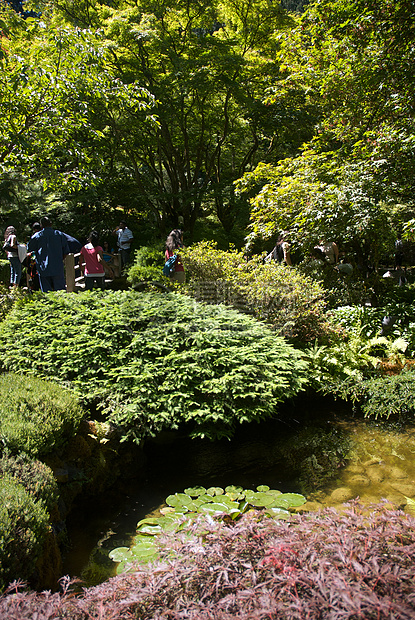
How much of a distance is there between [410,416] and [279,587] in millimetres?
4245

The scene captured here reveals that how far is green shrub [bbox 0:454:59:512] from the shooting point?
2.69 meters

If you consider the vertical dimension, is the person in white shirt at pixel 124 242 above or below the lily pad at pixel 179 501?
above

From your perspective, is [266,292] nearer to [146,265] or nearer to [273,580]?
[273,580]

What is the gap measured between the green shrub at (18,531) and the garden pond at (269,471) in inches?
28.3

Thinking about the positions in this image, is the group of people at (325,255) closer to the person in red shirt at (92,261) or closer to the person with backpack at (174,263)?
the person with backpack at (174,263)

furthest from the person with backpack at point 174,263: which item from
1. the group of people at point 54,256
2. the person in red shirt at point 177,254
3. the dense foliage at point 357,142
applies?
the dense foliage at point 357,142

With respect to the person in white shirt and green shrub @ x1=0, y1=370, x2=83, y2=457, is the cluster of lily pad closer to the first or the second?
green shrub @ x1=0, y1=370, x2=83, y2=457

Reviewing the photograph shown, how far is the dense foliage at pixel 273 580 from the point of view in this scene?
141 cm

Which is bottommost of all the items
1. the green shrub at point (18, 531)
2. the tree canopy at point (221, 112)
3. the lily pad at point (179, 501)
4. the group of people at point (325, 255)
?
the lily pad at point (179, 501)

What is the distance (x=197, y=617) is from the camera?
1435 mm

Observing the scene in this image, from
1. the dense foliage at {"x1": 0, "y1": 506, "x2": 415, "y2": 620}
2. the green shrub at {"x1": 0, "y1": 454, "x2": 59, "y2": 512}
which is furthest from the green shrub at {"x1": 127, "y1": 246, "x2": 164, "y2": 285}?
the dense foliage at {"x1": 0, "y1": 506, "x2": 415, "y2": 620}

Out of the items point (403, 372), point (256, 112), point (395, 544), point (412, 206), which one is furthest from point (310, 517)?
point (256, 112)

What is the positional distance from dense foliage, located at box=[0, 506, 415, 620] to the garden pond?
138 cm

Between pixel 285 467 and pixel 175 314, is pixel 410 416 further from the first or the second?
pixel 175 314
